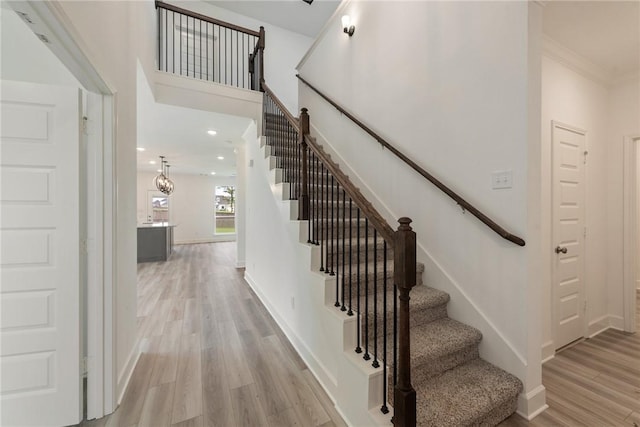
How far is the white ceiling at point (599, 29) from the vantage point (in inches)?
73.6

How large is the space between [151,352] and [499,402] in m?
2.77

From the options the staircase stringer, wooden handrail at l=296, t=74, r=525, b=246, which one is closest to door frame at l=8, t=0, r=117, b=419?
the staircase stringer

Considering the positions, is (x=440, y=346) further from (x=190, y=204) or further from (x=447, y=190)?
(x=190, y=204)

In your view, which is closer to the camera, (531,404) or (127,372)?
(531,404)

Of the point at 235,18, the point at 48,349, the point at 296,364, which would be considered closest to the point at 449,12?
the point at 296,364

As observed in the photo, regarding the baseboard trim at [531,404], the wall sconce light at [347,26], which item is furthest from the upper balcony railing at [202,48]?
the baseboard trim at [531,404]

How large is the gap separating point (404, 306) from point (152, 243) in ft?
23.2

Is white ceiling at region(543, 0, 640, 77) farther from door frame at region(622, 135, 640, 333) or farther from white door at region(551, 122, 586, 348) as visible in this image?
door frame at region(622, 135, 640, 333)

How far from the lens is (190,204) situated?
10516mm

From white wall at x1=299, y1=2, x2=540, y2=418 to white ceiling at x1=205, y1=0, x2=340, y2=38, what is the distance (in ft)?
9.30

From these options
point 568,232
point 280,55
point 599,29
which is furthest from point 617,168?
point 280,55

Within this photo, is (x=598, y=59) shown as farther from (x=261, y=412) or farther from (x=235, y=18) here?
(x=235, y=18)

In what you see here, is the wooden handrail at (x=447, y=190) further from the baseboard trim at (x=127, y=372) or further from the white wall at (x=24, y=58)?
the baseboard trim at (x=127, y=372)

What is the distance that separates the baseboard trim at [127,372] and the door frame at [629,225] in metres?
4.87
